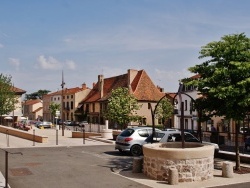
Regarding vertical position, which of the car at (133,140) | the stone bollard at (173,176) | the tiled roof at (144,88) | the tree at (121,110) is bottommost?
the stone bollard at (173,176)

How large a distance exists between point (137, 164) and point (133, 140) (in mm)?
5854

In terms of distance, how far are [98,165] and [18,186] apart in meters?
5.00

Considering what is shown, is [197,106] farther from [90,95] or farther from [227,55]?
[90,95]

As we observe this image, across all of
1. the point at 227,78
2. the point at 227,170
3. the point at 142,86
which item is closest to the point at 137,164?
the point at 227,170

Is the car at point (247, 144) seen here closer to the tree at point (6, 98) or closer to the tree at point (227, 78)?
the tree at point (227, 78)

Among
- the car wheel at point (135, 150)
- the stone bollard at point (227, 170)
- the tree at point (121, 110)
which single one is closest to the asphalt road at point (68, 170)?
the car wheel at point (135, 150)

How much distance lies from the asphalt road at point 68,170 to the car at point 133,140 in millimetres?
484

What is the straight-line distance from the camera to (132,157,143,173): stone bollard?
13.9m

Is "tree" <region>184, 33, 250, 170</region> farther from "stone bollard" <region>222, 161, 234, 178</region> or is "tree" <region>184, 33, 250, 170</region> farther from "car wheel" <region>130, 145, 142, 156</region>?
"car wheel" <region>130, 145, 142, 156</region>

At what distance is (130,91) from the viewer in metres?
57.5

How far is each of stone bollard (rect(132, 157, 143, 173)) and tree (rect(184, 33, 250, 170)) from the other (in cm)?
367

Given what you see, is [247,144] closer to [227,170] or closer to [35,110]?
[227,170]

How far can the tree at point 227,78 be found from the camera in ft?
44.3

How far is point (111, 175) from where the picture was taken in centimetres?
1371
